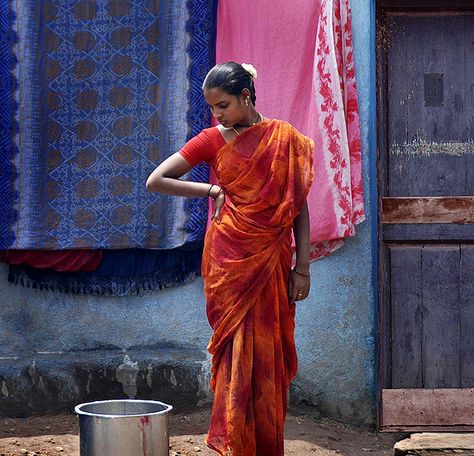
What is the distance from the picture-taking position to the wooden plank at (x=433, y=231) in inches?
227

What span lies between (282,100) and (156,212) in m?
0.88

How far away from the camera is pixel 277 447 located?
418 cm

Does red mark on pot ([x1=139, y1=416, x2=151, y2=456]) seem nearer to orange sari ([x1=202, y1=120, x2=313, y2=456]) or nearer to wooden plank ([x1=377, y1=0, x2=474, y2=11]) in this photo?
orange sari ([x1=202, y1=120, x2=313, y2=456])

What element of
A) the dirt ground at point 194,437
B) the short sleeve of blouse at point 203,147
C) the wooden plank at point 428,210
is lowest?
the dirt ground at point 194,437

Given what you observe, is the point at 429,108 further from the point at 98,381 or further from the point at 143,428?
the point at 143,428

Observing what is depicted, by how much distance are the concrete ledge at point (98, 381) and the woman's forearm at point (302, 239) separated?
1542 millimetres

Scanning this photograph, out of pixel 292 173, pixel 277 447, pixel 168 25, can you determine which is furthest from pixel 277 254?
pixel 168 25

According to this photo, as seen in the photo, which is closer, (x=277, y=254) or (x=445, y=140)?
(x=277, y=254)

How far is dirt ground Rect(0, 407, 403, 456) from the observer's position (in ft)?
17.0

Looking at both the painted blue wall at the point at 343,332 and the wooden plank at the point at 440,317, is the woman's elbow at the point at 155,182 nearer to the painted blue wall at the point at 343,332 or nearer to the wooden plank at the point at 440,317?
the painted blue wall at the point at 343,332

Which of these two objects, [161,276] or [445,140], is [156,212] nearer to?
[161,276]

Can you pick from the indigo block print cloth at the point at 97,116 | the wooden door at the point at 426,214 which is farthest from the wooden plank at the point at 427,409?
the indigo block print cloth at the point at 97,116

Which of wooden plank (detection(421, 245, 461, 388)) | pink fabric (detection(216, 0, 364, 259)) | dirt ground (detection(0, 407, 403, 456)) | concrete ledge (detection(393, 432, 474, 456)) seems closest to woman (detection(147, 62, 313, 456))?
concrete ledge (detection(393, 432, 474, 456))

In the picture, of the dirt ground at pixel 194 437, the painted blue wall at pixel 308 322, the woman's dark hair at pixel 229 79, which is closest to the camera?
the woman's dark hair at pixel 229 79
